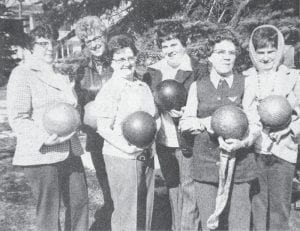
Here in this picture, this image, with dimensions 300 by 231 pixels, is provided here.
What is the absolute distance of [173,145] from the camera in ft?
15.1

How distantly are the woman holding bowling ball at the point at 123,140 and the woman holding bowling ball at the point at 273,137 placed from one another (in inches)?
45.1

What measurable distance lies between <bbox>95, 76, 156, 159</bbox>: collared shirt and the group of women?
10mm

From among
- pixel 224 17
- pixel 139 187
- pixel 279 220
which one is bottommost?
pixel 279 220

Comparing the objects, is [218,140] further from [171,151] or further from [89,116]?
[89,116]

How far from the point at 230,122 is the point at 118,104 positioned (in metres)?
1.14

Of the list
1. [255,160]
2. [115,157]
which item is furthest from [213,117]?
[115,157]

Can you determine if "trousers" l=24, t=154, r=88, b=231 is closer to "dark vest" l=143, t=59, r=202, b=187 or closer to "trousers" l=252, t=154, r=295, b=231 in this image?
"dark vest" l=143, t=59, r=202, b=187

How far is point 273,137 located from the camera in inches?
163

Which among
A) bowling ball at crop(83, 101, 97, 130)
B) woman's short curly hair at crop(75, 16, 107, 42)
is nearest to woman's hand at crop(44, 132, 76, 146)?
bowling ball at crop(83, 101, 97, 130)

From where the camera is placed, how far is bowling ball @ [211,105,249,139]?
3730 mm

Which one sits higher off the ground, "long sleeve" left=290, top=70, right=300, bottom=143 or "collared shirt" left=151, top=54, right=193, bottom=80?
"collared shirt" left=151, top=54, right=193, bottom=80

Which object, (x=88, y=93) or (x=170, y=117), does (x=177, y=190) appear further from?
→ (x=88, y=93)

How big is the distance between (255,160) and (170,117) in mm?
1060

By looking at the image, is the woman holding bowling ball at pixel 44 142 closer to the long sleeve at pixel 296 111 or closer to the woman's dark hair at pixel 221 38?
the woman's dark hair at pixel 221 38
